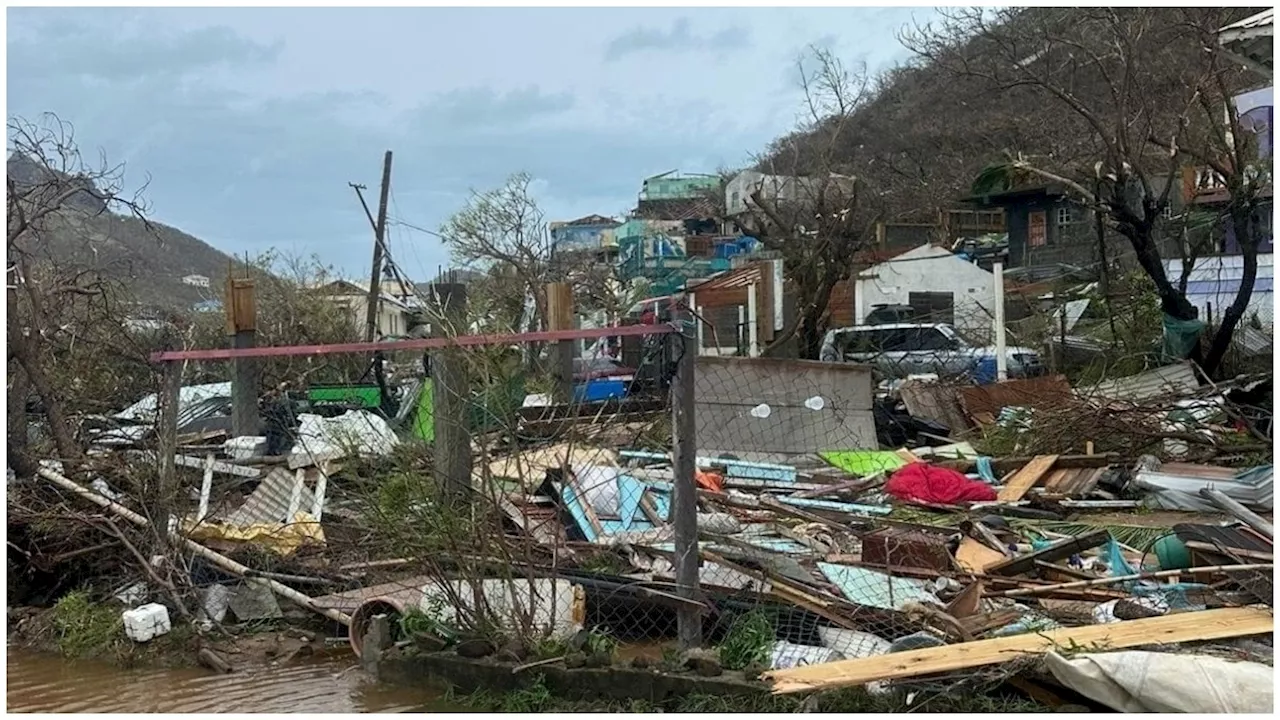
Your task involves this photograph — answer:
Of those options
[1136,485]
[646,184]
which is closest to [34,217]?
[1136,485]

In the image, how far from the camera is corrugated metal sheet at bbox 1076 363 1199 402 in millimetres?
12117

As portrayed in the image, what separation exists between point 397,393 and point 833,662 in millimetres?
9142

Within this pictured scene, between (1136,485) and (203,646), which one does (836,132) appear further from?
(203,646)

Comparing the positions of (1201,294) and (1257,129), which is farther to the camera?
(1201,294)

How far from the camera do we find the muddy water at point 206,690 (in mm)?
5070

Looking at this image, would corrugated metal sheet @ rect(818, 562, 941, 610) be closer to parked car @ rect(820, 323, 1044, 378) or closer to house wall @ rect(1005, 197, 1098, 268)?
parked car @ rect(820, 323, 1044, 378)

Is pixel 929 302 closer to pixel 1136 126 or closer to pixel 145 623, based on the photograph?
pixel 1136 126

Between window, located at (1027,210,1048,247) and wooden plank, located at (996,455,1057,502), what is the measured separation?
26.4 m

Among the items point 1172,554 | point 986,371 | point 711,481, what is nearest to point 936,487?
point 711,481

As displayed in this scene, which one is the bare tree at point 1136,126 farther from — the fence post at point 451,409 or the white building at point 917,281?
the fence post at point 451,409

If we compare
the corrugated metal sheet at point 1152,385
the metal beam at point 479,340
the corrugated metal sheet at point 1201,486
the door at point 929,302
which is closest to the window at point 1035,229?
the door at point 929,302

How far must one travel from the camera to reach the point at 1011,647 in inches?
168

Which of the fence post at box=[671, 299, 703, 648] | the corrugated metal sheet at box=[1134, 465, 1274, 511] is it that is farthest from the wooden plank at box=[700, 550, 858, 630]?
the corrugated metal sheet at box=[1134, 465, 1274, 511]

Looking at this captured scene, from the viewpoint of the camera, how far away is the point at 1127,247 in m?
28.5
